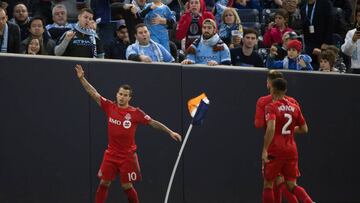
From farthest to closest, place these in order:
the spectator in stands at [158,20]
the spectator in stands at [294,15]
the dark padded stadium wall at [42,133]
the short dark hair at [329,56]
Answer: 1. the spectator in stands at [294,15]
2. the short dark hair at [329,56]
3. the spectator in stands at [158,20]
4. the dark padded stadium wall at [42,133]

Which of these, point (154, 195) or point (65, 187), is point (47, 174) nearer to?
point (65, 187)

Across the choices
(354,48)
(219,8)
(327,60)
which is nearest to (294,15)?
(219,8)

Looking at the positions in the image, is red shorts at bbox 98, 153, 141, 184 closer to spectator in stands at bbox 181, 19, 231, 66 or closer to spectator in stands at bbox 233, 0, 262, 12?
spectator in stands at bbox 181, 19, 231, 66

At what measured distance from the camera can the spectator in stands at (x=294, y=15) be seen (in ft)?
66.1

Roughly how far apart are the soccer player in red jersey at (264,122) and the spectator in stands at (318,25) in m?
3.74

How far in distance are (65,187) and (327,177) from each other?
478 centimetres

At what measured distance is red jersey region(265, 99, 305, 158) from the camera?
52.2 feet

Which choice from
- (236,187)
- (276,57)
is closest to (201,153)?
(236,187)

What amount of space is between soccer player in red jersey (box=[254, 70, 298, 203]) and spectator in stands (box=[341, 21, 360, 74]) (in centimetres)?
320

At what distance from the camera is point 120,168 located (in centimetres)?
1580

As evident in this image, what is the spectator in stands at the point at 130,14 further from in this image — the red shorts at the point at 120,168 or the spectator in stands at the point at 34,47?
the red shorts at the point at 120,168

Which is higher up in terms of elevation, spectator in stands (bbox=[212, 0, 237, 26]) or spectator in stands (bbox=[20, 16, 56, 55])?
spectator in stands (bbox=[212, 0, 237, 26])

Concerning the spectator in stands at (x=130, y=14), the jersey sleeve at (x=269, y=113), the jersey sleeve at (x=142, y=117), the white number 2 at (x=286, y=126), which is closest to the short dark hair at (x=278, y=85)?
the jersey sleeve at (x=269, y=113)

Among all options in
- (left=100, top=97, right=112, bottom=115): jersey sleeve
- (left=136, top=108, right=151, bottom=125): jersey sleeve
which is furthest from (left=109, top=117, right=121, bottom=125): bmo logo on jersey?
(left=136, top=108, right=151, bottom=125): jersey sleeve
